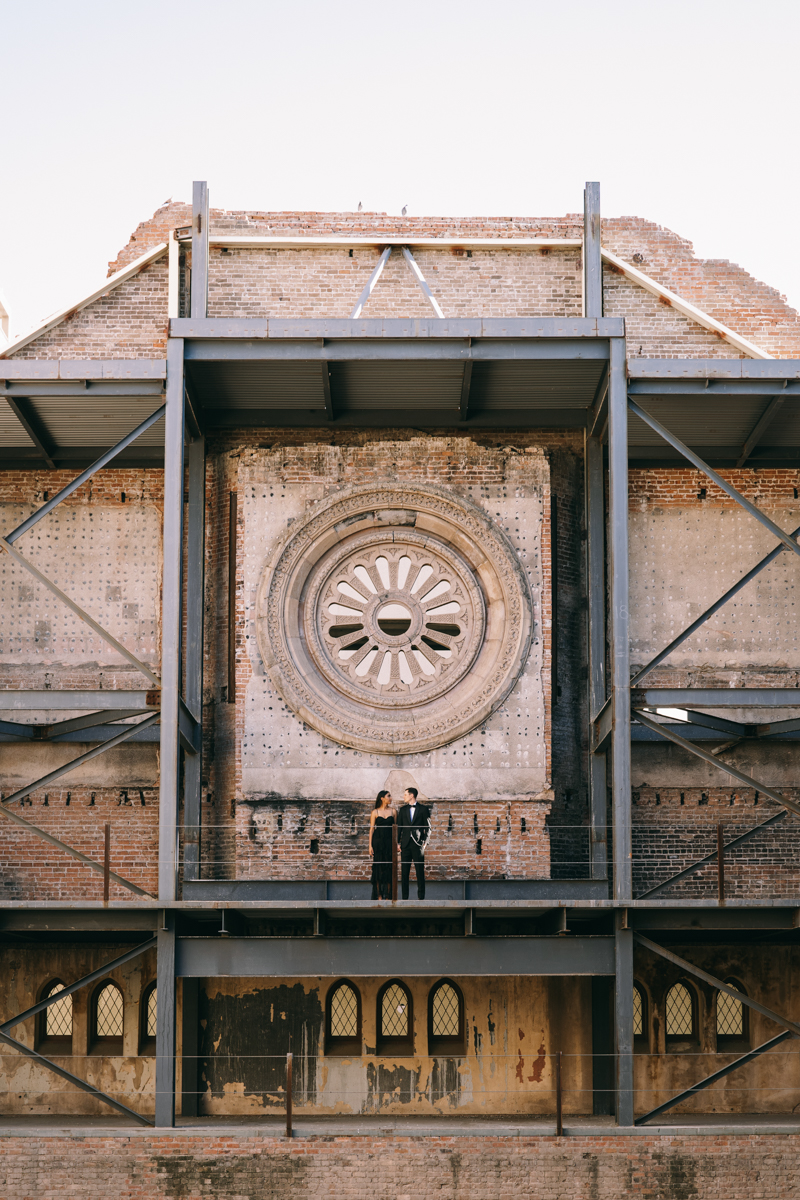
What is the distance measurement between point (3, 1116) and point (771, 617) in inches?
493

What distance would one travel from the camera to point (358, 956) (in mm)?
16922

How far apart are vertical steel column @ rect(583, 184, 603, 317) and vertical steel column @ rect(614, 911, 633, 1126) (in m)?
8.39

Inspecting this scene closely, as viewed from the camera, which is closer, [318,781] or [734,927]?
[734,927]

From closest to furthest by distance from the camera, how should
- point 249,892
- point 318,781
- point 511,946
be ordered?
point 511,946
point 249,892
point 318,781

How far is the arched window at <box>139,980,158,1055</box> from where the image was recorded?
1975 centimetres

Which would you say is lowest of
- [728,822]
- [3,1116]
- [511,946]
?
[3,1116]

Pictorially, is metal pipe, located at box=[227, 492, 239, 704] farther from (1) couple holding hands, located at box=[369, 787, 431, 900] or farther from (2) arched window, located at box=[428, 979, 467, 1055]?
(2) arched window, located at box=[428, 979, 467, 1055]

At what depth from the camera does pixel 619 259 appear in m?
21.1

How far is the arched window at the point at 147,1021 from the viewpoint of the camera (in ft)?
64.8

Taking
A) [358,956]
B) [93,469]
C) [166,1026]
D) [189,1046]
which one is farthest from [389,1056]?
[93,469]

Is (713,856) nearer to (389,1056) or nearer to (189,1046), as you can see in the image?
(389,1056)

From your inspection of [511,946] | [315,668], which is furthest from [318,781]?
[511,946]

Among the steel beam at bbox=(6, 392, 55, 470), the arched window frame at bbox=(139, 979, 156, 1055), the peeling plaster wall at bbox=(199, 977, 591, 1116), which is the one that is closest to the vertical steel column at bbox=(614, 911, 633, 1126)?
the peeling plaster wall at bbox=(199, 977, 591, 1116)

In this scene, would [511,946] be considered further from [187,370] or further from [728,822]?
[187,370]
